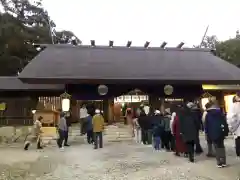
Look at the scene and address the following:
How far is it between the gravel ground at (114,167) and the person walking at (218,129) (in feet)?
1.15

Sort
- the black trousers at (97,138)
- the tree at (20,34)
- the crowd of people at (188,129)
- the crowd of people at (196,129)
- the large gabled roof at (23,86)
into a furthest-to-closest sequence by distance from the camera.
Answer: the tree at (20,34)
the large gabled roof at (23,86)
the black trousers at (97,138)
the crowd of people at (188,129)
the crowd of people at (196,129)

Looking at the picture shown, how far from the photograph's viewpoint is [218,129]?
7102 millimetres

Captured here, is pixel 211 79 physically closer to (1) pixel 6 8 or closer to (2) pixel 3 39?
(2) pixel 3 39

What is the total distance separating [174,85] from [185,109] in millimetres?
Result: 9509

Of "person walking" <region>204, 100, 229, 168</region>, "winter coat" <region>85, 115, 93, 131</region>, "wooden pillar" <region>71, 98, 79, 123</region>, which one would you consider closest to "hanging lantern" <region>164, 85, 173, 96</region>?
"wooden pillar" <region>71, 98, 79, 123</region>

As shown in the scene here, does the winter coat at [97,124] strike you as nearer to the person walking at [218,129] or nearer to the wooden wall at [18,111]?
the person walking at [218,129]

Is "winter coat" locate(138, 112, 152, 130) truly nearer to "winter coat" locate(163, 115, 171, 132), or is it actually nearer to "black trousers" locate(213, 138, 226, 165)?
"winter coat" locate(163, 115, 171, 132)

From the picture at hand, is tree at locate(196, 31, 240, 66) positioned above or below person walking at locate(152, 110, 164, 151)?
above

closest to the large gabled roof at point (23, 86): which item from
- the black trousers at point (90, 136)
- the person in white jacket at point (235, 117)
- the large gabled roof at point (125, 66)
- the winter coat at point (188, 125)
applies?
the large gabled roof at point (125, 66)

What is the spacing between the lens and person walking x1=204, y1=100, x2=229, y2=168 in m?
7.10

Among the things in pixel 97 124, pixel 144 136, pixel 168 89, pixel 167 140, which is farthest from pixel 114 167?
pixel 168 89

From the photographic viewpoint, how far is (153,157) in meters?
9.24

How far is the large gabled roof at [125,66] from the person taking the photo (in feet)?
52.7

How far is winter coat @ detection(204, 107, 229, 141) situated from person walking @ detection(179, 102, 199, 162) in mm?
685
